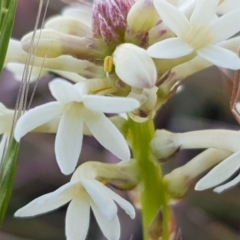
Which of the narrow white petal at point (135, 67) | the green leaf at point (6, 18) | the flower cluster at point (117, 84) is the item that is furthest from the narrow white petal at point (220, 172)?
the green leaf at point (6, 18)

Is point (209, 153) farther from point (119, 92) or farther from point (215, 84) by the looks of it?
point (215, 84)

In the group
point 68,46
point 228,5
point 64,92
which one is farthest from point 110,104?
point 228,5

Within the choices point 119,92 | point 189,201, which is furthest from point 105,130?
point 189,201

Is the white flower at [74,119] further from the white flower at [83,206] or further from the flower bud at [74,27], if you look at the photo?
the flower bud at [74,27]

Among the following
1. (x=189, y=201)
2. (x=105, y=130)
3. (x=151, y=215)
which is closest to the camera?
(x=105, y=130)

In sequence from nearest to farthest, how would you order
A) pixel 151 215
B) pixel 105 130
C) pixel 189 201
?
pixel 105 130 < pixel 151 215 < pixel 189 201

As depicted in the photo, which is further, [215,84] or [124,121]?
[215,84]

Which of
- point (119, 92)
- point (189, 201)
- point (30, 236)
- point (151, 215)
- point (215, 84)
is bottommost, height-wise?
point (30, 236)

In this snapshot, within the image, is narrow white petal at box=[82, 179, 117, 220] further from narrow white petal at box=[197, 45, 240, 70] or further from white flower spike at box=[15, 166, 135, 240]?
narrow white petal at box=[197, 45, 240, 70]
